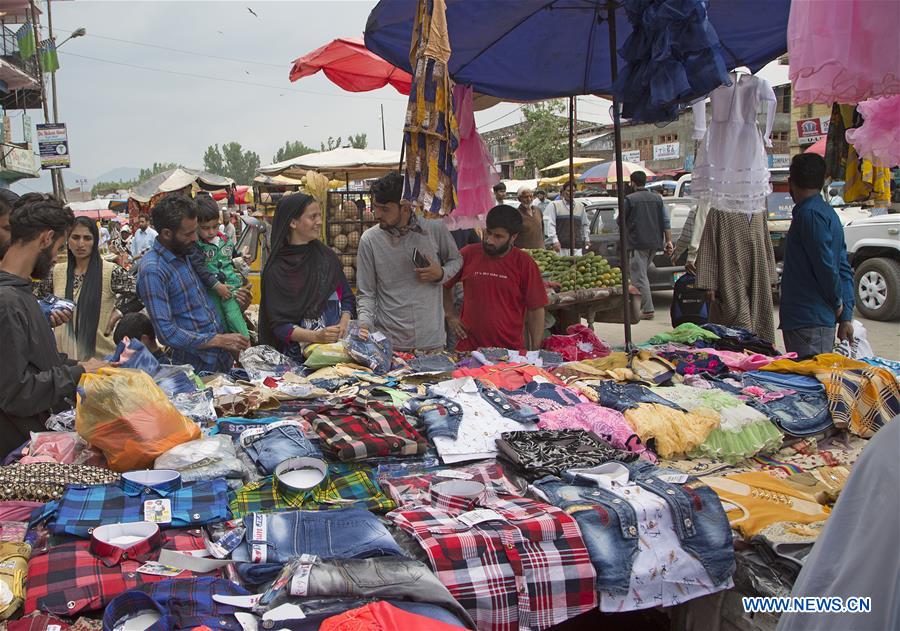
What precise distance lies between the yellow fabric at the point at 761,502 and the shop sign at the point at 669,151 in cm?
4140

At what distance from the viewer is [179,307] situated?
4.38m

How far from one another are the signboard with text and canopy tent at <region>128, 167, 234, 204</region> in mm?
2728

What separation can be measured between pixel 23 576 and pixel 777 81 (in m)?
24.3

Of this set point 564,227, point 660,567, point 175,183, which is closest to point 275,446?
point 660,567

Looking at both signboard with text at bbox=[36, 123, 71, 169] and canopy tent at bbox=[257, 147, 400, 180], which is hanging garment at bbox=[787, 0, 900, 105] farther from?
signboard with text at bbox=[36, 123, 71, 169]

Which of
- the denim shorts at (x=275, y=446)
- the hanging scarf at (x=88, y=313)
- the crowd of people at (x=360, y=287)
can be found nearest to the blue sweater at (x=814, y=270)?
the crowd of people at (x=360, y=287)

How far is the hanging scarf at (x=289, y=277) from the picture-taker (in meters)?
4.71

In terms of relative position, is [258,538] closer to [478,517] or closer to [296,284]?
[478,517]

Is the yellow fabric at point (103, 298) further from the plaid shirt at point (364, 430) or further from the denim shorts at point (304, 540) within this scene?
the denim shorts at point (304, 540)

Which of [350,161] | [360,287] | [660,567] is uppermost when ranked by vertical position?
[350,161]

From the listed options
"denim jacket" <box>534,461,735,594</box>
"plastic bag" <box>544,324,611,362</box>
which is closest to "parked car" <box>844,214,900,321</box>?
"plastic bag" <box>544,324,611,362</box>

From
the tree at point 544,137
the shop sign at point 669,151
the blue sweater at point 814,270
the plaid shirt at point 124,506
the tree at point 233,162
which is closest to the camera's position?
the plaid shirt at point 124,506

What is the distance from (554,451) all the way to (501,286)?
7.56 feet

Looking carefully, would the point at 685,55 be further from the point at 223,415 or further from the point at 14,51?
the point at 14,51
